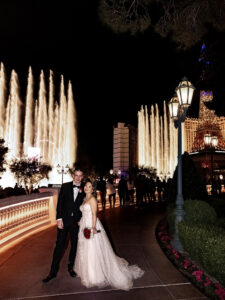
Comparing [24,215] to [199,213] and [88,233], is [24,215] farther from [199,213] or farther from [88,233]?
[199,213]

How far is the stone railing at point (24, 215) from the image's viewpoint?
7248 millimetres

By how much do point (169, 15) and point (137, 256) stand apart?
660 centimetres

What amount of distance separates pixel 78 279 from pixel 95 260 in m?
0.62

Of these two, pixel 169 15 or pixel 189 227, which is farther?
pixel 169 15

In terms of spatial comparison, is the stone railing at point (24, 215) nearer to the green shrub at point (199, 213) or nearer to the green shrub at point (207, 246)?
the green shrub at point (207, 246)

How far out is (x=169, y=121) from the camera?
62.1 meters

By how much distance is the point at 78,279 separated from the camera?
4.91 m

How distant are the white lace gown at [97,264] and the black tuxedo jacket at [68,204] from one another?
0.18 metres

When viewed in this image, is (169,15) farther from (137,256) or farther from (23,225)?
(23,225)

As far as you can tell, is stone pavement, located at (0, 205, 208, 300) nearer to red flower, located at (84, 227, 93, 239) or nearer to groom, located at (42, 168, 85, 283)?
groom, located at (42, 168, 85, 283)

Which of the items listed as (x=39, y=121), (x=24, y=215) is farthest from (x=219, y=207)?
(x=39, y=121)

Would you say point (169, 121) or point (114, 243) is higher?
point (169, 121)

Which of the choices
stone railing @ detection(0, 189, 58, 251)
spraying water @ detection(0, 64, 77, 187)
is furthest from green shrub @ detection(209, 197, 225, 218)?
spraying water @ detection(0, 64, 77, 187)

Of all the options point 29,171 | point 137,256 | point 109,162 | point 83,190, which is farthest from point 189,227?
point 109,162
